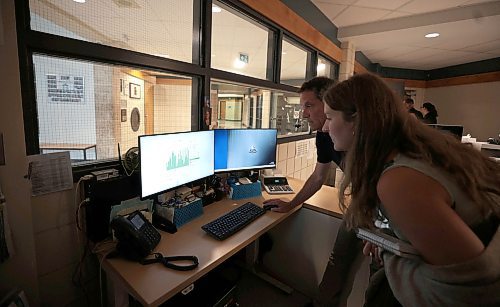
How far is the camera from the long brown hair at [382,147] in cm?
69

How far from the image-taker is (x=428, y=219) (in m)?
0.62

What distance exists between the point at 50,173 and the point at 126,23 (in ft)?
2.74

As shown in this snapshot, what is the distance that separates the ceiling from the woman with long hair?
8.01ft

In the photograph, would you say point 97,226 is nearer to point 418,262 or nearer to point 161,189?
point 161,189

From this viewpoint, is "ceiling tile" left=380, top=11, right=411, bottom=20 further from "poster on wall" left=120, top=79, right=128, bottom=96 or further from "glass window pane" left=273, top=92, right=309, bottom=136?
"poster on wall" left=120, top=79, right=128, bottom=96

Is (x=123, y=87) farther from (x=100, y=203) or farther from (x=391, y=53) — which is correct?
(x=391, y=53)

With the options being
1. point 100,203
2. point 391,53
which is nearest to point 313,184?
point 100,203

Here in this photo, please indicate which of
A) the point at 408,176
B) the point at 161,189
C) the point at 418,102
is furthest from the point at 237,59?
the point at 418,102

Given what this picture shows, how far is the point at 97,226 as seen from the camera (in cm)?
109

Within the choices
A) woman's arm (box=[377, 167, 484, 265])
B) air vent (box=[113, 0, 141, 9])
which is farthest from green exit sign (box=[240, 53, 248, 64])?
woman's arm (box=[377, 167, 484, 265])

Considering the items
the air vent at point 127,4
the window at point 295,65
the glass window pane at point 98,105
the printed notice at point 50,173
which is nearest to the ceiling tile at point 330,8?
the window at point 295,65

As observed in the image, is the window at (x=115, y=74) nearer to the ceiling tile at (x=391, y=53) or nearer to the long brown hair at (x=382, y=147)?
the long brown hair at (x=382, y=147)

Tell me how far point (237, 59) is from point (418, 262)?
120 inches

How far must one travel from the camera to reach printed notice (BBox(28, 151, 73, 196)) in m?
0.96
